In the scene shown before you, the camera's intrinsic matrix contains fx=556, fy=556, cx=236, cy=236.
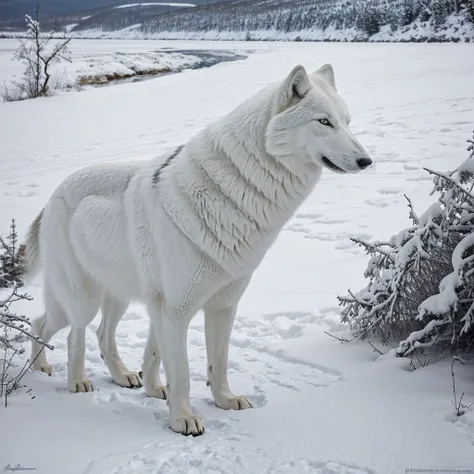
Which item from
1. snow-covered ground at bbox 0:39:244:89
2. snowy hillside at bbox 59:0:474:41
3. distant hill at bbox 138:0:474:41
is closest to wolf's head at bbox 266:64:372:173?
snow-covered ground at bbox 0:39:244:89

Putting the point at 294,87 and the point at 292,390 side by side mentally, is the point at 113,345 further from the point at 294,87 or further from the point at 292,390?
the point at 294,87

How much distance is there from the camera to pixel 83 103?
1916cm

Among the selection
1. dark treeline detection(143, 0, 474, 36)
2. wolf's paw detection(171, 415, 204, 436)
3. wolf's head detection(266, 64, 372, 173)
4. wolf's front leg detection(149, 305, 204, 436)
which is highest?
dark treeline detection(143, 0, 474, 36)

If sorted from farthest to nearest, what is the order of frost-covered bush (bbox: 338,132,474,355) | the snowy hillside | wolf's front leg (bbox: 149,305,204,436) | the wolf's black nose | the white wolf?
the snowy hillside, frost-covered bush (bbox: 338,132,474,355), wolf's front leg (bbox: 149,305,204,436), the white wolf, the wolf's black nose

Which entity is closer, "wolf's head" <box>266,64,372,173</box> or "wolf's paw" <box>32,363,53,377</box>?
"wolf's head" <box>266,64,372,173</box>

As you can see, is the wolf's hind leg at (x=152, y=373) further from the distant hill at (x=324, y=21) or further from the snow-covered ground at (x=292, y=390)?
the distant hill at (x=324, y=21)

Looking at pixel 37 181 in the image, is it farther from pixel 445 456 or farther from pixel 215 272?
pixel 445 456

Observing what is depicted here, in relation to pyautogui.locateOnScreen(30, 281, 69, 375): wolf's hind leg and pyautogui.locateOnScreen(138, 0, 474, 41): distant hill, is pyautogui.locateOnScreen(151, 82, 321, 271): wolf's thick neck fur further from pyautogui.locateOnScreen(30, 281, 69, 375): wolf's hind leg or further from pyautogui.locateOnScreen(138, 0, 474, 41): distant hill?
pyautogui.locateOnScreen(138, 0, 474, 41): distant hill

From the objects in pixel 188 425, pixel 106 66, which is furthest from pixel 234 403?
pixel 106 66

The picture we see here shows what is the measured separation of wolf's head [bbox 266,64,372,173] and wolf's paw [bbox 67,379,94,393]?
1.88m

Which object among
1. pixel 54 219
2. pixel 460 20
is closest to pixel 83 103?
pixel 54 219

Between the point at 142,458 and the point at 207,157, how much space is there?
1.55 metres

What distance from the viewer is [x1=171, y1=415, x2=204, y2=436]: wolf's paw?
291 centimetres

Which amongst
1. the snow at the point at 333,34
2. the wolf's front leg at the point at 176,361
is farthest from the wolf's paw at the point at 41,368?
the snow at the point at 333,34
